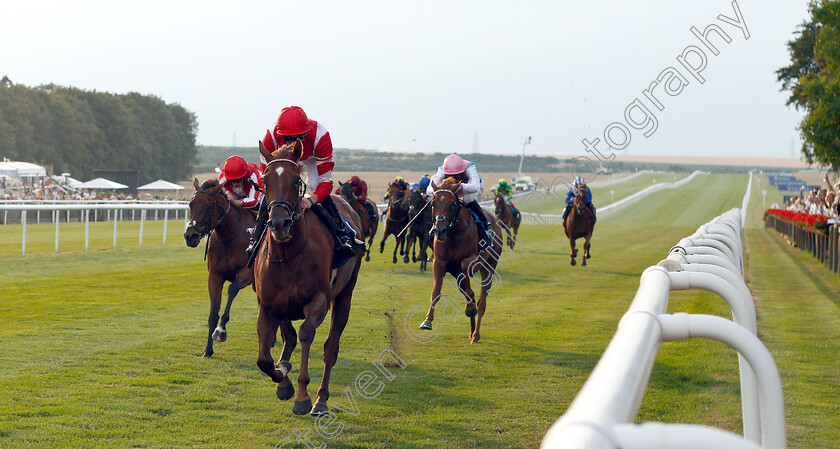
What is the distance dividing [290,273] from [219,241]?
264cm

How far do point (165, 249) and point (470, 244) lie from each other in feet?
38.5

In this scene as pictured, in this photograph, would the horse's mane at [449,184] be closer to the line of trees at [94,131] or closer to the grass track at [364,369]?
the grass track at [364,369]

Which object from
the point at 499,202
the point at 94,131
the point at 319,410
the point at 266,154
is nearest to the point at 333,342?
the point at 319,410

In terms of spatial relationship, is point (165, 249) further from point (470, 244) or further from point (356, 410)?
point (356, 410)

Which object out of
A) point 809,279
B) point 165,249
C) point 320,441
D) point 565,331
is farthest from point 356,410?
point 165,249

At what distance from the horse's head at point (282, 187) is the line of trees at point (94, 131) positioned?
5198 cm

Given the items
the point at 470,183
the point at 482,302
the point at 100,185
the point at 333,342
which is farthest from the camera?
the point at 100,185

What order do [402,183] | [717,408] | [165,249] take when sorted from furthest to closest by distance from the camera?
[165,249] → [402,183] → [717,408]

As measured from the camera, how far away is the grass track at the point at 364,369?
4.90 m

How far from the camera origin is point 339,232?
5664 millimetres

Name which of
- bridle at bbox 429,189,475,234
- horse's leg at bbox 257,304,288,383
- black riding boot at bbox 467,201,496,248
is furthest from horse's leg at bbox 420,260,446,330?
horse's leg at bbox 257,304,288,383

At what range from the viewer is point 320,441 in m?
4.70

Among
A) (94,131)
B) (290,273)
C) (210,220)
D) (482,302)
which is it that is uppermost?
(94,131)

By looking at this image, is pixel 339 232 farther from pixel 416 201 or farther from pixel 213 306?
pixel 416 201
